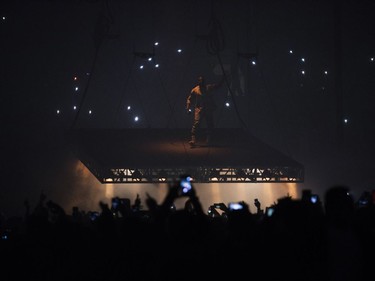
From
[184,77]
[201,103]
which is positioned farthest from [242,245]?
[184,77]

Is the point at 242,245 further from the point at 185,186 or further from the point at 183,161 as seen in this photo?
the point at 183,161

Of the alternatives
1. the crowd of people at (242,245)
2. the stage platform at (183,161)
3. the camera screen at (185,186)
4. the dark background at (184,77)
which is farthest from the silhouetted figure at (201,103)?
the camera screen at (185,186)

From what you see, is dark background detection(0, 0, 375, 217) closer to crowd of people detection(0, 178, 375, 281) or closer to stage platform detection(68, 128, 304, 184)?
stage platform detection(68, 128, 304, 184)

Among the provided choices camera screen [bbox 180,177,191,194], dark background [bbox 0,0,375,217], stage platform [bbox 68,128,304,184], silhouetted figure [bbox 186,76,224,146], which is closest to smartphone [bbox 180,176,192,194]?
camera screen [bbox 180,177,191,194]

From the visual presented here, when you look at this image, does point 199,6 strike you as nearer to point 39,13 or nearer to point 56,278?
point 39,13

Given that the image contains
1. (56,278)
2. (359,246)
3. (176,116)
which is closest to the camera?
(359,246)

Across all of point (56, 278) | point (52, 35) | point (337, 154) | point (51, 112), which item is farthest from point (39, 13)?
point (56, 278)

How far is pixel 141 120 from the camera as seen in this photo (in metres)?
29.0

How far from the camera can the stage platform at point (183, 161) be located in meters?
16.7

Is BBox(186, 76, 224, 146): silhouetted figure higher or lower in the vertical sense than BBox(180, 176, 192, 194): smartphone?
higher

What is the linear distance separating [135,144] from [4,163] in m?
5.87

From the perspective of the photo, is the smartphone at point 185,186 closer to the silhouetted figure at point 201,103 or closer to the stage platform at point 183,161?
the stage platform at point 183,161

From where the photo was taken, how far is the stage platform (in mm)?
16734

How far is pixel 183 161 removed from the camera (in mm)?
16906
